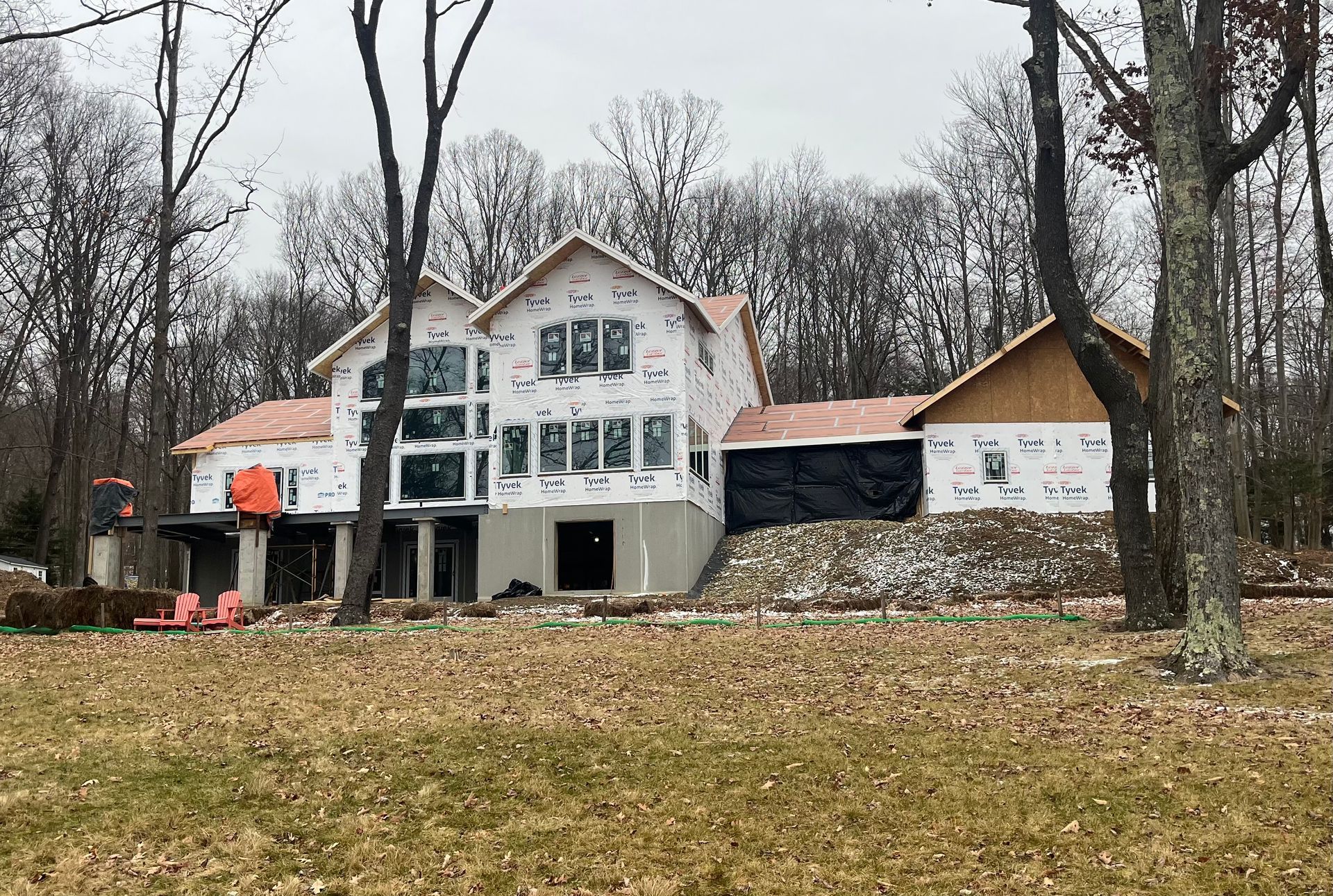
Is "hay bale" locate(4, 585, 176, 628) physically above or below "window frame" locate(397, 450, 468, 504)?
below

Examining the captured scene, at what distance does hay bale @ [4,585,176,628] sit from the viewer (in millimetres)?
15570

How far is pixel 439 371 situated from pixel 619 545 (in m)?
8.24

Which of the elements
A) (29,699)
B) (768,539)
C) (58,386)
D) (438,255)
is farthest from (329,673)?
(438,255)

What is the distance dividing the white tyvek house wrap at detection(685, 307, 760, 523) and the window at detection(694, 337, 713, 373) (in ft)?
0.31

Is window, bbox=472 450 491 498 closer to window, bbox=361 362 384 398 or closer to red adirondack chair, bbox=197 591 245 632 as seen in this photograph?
window, bbox=361 362 384 398

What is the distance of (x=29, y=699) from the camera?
10.3 metres

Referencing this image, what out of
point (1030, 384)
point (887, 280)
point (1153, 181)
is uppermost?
point (887, 280)

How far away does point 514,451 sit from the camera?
87.4 feet

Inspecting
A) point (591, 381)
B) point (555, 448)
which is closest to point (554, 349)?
point (591, 381)

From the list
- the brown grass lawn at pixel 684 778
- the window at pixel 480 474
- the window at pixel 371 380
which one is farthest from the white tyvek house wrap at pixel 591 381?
the brown grass lawn at pixel 684 778

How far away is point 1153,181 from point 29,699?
51.3 feet

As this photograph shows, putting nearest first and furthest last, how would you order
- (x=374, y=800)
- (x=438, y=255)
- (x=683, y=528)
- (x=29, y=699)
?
(x=374, y=800)
(x=29, y=699)
(x=683, y=528)
(x=438, y=255)

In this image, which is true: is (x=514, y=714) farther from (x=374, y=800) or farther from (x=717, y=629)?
(x=717, y=629)

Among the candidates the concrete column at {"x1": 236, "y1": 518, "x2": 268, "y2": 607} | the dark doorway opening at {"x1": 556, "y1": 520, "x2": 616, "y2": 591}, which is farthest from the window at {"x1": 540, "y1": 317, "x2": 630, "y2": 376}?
the concrete column at {"x1": 236, "y1": 518, "x2": 268, "y2": 607}
